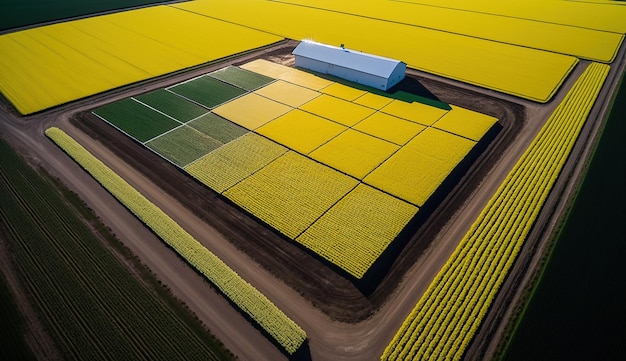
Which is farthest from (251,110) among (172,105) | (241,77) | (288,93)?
(241,77)

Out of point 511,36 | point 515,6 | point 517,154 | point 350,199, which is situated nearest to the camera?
point 350,199

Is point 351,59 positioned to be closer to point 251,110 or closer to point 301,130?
point 301,130

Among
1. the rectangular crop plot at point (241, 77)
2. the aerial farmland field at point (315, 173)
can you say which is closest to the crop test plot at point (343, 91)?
the aerial farmland field at point (315, 173)

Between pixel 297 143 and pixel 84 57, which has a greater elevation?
pixel 297 143

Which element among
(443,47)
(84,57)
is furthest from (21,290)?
(443,47)

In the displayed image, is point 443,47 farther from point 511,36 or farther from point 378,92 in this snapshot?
point 378,92

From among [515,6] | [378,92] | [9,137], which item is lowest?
[9,137]

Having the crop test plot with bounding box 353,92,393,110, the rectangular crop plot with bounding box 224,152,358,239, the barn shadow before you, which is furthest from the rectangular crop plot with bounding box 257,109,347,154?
the barn shadow
